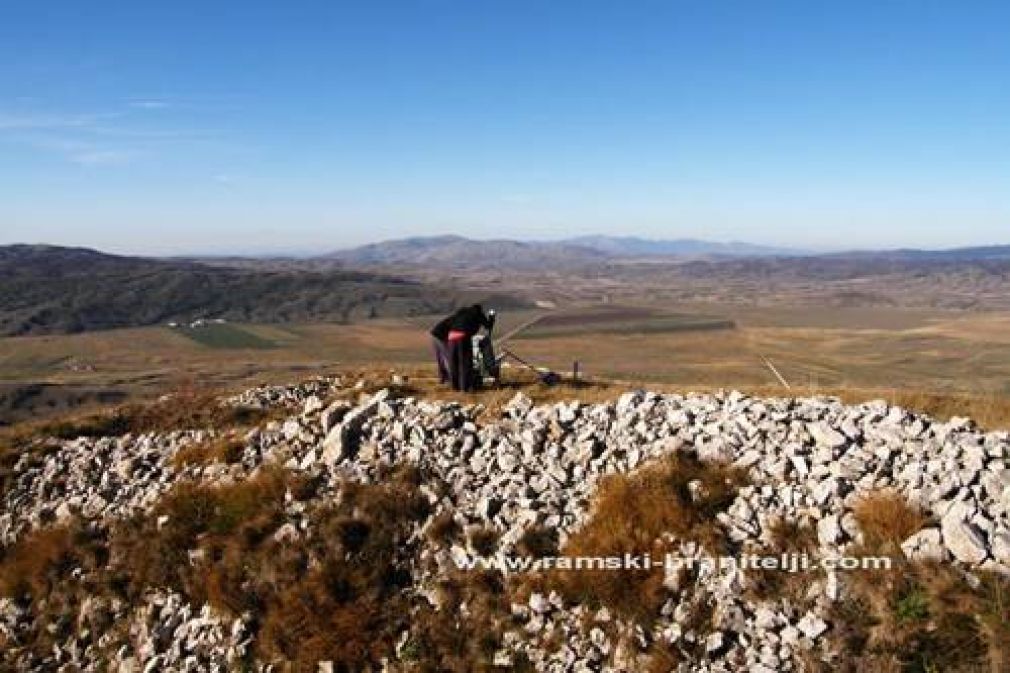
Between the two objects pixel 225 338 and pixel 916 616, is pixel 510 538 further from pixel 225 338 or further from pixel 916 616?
pixel 225 338

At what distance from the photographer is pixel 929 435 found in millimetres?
13711

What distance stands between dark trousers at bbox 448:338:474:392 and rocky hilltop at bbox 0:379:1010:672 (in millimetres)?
1706

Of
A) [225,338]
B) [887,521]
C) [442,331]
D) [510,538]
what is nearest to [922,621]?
[887,521]

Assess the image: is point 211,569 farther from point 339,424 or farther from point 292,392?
point 292,392

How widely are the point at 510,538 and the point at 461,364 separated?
651 centimetres

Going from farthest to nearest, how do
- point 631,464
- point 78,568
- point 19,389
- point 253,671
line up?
point 19,389 → point 78,568 → point 631,464 → point 253,671

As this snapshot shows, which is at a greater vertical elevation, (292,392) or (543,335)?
(292,392)

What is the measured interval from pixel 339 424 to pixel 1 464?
28.9 feet

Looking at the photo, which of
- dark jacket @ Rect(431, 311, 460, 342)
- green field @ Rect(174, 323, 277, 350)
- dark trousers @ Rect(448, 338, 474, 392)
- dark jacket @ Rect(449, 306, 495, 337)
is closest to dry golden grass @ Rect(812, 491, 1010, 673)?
dark trousers @ Rect(448, 338, 474, 392)

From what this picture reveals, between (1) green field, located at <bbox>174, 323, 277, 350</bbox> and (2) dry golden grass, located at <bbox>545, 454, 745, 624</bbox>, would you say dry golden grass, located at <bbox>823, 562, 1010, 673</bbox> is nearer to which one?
(2) dry golden grass, located at <bbox>545, 454, 745, 624</bbox>

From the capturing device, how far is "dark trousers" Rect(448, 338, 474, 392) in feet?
65.3

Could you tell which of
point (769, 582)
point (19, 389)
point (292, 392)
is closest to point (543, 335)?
point (19, 389)

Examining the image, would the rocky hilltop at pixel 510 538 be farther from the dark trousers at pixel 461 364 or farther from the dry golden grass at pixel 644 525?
the dark trousers at pixel 461 364

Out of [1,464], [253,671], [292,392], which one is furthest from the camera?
[292,392]
